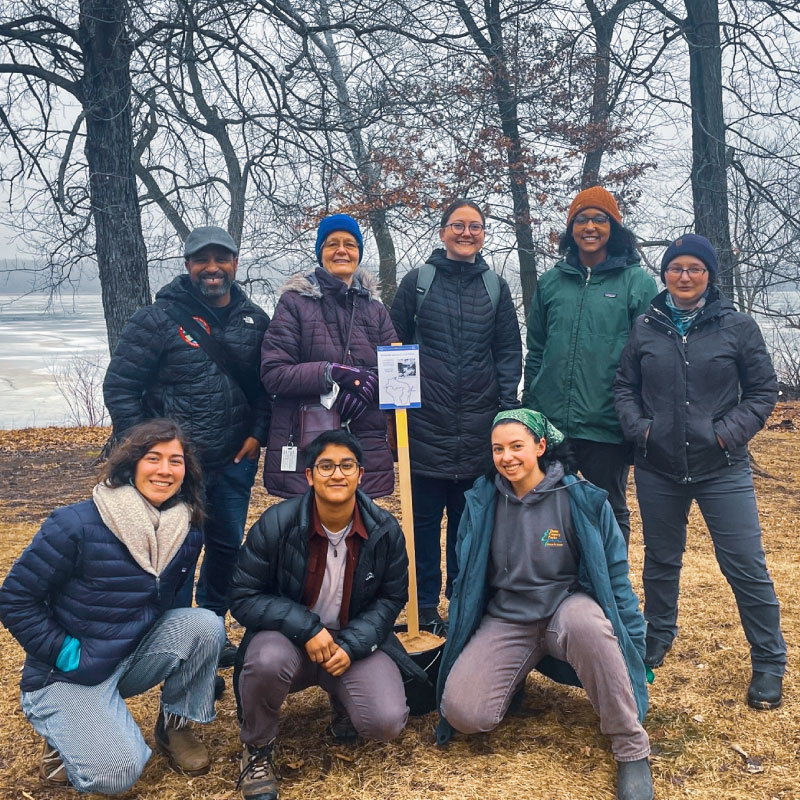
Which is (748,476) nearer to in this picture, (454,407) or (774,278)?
(454,407)

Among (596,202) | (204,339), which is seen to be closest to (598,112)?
(596,202)

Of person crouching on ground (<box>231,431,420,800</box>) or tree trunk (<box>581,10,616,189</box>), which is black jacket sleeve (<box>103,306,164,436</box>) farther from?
tree trunk (<box>581,10,616,189</box>)

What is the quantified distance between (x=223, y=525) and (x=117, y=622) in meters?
0.98

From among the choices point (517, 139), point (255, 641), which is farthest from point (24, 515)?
point (517, 139)

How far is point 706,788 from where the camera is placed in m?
2.76

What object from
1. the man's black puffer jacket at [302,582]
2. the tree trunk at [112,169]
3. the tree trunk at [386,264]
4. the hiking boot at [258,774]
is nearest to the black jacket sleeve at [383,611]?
the man's black puffer jacket at [302,582]

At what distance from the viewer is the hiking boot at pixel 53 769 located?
282 centimetres

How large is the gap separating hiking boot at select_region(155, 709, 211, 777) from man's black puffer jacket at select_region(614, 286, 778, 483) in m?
2.08

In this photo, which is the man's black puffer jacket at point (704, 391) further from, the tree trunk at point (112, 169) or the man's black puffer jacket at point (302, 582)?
the tree trunk at point (112, 169)

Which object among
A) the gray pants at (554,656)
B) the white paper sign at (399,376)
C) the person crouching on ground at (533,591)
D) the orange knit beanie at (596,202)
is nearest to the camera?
the gray pants at (554,656)

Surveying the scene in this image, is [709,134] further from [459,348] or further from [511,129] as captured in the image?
[459,348]

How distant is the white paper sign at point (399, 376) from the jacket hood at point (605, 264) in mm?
804

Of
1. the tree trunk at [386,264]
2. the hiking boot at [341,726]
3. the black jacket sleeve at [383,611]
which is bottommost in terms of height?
the hiking boot at [341,726]

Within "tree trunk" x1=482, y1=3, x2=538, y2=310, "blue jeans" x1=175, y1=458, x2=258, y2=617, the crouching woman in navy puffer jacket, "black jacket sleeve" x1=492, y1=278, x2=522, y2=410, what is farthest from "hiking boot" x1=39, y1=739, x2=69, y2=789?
"tree trunk" x1=482, y1=3, x2=538, y2=310
